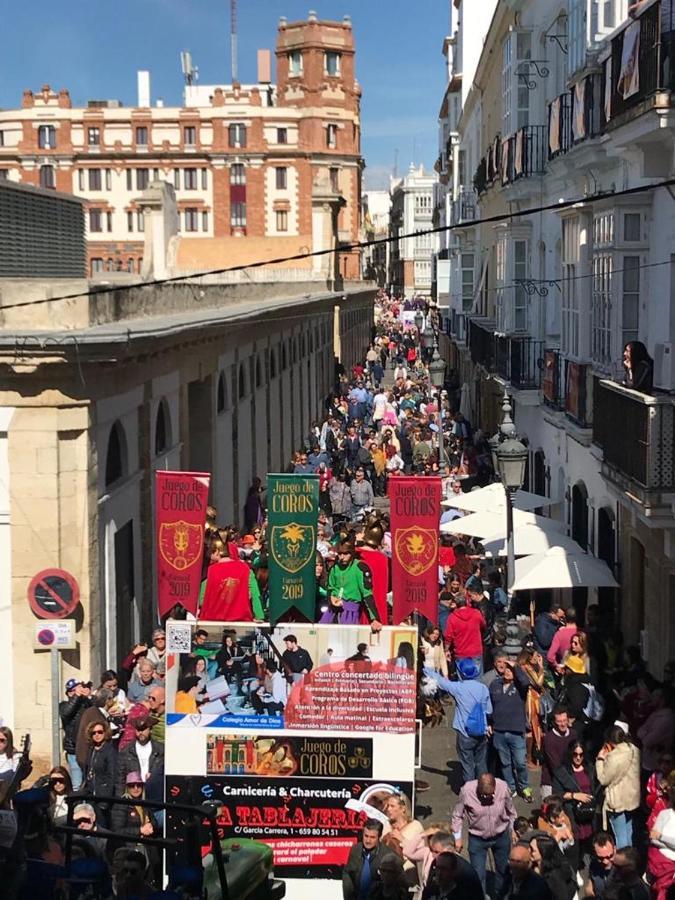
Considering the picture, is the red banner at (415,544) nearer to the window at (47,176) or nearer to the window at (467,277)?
the window at (467,277)

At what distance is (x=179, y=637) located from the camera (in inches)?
428

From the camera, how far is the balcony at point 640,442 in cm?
1238

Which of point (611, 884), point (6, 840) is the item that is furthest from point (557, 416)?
point (6, 840)

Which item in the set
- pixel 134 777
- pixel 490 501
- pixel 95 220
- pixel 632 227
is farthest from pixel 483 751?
pixel 95 220

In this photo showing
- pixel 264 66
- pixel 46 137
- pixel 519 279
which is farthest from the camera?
pixel 264 66

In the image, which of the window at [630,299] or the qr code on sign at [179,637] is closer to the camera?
the qr code on sign at [179,637]

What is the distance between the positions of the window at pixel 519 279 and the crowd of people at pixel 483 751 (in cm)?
916

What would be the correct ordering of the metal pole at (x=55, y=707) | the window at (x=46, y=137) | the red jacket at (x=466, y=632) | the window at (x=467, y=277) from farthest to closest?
the window at (x=46, y=137)
the window at (x=467, y=277)
the red jacket at (x=466, y=632)
the metal pole at (x=55, y=707)

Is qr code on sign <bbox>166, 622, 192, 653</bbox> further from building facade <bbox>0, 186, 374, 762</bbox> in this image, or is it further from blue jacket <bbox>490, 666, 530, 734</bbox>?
building facade <bbox>0, 186, 374, 762</bbox>

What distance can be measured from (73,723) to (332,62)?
82564 mm

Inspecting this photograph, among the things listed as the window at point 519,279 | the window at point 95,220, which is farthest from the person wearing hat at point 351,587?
the window at point 95,220

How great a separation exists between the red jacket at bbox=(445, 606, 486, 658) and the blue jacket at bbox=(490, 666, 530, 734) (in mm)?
2251

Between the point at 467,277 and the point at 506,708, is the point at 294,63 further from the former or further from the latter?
the point at 506,708

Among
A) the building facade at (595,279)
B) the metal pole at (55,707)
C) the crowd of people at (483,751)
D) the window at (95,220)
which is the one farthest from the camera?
the window at (95,220)
